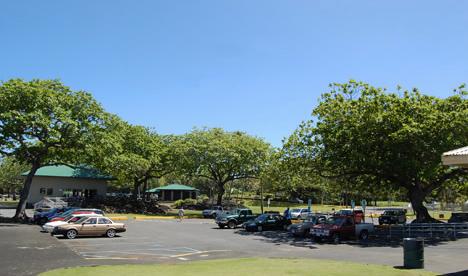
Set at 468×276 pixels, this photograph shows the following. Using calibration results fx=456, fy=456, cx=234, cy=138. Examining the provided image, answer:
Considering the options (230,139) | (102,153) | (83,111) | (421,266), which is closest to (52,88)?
(83,111)

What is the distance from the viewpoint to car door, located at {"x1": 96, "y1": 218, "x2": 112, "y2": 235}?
27.2 m

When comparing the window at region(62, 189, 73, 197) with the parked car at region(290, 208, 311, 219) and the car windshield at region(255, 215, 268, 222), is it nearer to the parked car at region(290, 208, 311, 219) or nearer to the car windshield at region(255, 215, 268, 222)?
the parked car at region(290, 208, 311, 219)

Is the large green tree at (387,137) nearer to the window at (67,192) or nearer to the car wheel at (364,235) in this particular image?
the car wheel at (364,235)

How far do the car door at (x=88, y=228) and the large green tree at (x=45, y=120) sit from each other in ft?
37.0

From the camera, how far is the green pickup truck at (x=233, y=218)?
118 ft

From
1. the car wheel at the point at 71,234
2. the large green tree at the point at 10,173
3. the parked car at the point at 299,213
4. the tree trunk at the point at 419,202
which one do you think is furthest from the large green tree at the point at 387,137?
the large green tree at the point at 10,173

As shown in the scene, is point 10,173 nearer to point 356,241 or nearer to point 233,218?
point 233,218

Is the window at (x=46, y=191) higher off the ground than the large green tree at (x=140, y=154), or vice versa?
the large green tree at (x=140, y=154)

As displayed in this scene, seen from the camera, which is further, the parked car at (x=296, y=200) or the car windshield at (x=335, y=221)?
the parked car at (x=296, y=200)

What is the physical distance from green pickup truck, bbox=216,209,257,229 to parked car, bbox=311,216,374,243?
33.6 ft

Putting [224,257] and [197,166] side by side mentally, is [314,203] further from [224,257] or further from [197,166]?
[224,257]

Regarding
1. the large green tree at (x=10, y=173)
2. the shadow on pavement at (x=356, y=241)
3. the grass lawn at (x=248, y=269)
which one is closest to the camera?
the grass lawn at (x=248, y=269)

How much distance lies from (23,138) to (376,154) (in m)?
27.4

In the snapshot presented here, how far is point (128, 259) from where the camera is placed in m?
18.2
